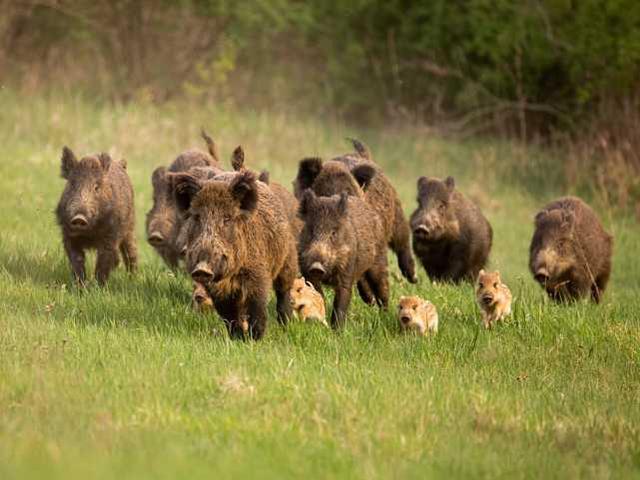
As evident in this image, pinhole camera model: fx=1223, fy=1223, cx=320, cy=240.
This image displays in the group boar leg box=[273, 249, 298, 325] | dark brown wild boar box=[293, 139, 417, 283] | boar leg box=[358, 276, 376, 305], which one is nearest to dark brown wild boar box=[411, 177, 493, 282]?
dark brown wild boar box=[293, 139, 417, 283]

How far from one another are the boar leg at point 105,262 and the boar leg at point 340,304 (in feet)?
7.89

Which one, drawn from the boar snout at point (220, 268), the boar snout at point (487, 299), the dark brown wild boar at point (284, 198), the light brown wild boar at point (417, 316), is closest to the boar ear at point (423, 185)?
the dark brown wild boar at point (284, 198)

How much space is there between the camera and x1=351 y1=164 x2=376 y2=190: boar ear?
1172 cm

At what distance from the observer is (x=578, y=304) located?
11.5m

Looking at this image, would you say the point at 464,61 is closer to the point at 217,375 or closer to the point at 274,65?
the point at 274,65

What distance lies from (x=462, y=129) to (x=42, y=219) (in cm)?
1601

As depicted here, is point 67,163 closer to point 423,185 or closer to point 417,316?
point 417,316

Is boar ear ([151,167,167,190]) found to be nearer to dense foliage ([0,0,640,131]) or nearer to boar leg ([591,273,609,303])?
boar leg ([591,273,609,303])

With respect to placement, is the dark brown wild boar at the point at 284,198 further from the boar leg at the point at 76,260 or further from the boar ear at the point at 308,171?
the boar leg at the point at 76,260

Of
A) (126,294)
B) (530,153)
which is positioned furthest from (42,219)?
(530,153)

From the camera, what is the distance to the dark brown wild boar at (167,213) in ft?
37.5

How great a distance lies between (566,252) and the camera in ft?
42.2

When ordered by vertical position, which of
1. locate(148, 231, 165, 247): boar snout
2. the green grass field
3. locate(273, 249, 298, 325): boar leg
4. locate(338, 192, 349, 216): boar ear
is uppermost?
locate(338, 192, 349, 216): boar ear

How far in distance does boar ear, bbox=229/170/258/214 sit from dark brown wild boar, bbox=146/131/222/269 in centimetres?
244
